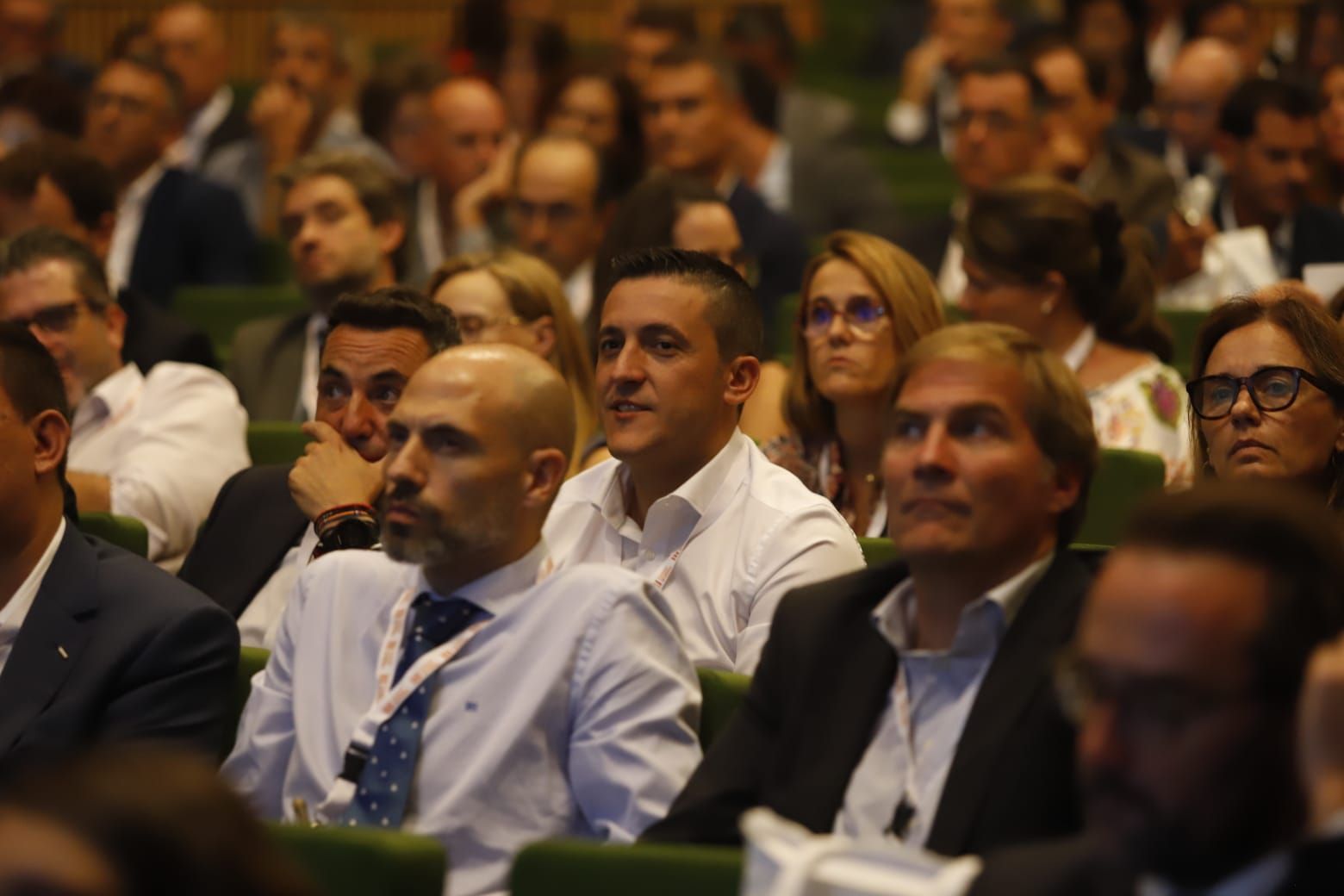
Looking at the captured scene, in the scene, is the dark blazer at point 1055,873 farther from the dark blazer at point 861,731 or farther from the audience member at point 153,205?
the audience member at point 153,205

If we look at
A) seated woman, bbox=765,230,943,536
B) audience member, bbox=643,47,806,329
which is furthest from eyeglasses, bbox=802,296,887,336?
audience member, bbox=643,47,806,329

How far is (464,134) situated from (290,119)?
0.85 meters

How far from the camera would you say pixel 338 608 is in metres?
2.59

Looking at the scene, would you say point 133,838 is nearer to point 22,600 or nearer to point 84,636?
point 84,636

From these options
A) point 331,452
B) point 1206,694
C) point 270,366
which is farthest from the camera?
point 270,366

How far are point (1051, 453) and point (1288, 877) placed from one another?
0.76m

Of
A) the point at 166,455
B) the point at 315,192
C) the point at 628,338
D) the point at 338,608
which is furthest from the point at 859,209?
the point at 338,608

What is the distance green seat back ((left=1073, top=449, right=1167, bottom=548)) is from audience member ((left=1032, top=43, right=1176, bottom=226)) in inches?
74.8

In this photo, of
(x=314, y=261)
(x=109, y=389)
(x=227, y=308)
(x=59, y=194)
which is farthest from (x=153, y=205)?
(x=109, y=389)

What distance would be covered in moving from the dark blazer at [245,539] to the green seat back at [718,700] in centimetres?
109

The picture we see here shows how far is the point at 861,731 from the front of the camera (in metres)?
2.17

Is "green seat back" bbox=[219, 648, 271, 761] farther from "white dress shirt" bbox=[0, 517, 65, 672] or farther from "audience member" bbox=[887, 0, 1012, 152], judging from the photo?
"audience member" bbox=[887, 0, 1012, 152]

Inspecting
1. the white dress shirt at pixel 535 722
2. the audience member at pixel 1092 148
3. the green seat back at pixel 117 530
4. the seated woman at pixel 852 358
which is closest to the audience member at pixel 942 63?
the audience member at pixel 1092 148

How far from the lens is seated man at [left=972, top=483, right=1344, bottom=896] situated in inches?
60.9
